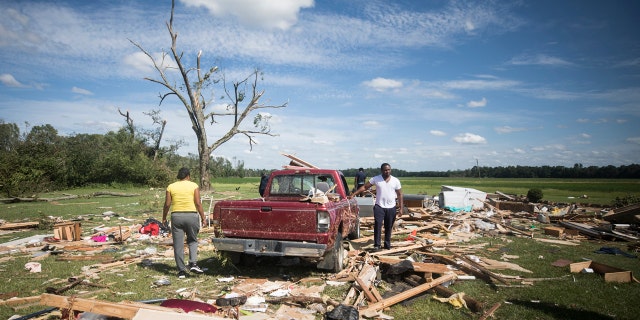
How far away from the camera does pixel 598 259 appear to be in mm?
7875

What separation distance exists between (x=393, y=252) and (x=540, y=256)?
3897 millimetres

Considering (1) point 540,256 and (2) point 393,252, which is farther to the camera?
(1) point 540,256

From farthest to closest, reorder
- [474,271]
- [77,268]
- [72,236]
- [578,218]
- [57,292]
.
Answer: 1. [578,218]
2. [72,236]
3. [77,268]
4. [474,271]
5. [57,292]

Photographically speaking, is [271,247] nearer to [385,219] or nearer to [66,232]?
[385,219]

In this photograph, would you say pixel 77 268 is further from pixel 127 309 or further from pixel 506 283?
pixel 506 283

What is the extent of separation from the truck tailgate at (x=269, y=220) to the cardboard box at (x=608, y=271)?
17.4 ft

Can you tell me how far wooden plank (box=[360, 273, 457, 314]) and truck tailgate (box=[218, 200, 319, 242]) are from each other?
5.13 feet

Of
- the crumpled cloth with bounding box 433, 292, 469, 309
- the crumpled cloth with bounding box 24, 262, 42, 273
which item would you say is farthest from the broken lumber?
the crumpled cloth with bounding box 433, 292, 469, 309

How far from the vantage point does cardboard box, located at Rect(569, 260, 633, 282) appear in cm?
577

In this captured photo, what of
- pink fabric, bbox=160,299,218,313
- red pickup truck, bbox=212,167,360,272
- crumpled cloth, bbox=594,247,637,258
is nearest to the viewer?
pink fabric, bbox=160,299,218,313

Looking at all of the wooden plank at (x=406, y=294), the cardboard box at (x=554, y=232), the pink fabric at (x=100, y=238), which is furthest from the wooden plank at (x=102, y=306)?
the cardboard box at (x=554, y=232)

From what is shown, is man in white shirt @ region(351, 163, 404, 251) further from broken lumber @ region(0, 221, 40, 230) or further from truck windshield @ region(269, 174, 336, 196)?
broken lumber @ region(0, 221, 40, 230)

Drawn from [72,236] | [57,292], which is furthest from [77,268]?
[72,236]

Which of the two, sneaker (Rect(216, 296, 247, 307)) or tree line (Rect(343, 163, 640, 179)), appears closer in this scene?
sneaker (Rect(216, 296, 247, 307))
